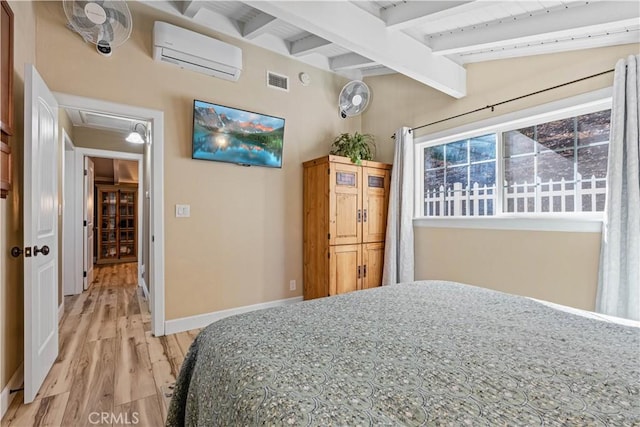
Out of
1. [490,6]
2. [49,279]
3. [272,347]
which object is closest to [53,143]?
[49,279]

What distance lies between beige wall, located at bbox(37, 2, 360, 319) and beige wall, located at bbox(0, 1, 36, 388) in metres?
0.42

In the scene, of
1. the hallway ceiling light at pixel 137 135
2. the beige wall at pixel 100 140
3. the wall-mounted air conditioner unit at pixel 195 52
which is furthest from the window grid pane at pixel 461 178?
the beige wall at pixel 100 140

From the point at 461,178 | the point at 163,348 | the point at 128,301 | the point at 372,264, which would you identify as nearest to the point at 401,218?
the point at 372,264

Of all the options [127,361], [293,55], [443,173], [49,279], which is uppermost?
[293,55]

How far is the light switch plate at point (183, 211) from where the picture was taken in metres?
2.95

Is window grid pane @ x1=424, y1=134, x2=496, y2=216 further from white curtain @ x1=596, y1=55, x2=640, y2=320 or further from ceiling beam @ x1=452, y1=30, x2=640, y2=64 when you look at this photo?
white curtain @ x1=596, y1=55, x2=640, y2=320

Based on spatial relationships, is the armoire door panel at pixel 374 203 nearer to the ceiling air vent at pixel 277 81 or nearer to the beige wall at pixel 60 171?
the ceiling air vent at pixel 277 81

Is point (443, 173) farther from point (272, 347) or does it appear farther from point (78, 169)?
point (78, 169)

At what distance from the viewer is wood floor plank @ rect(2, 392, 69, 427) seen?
1.66 metres

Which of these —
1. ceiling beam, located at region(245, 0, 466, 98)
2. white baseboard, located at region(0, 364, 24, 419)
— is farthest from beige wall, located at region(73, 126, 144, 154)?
ceiling beam, located at region(245, 0, 466, 98)

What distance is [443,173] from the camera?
11.6ft

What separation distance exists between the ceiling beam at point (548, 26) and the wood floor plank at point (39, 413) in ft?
12.5

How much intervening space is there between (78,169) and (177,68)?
104 inches

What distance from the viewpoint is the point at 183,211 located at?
2973 millimetres
